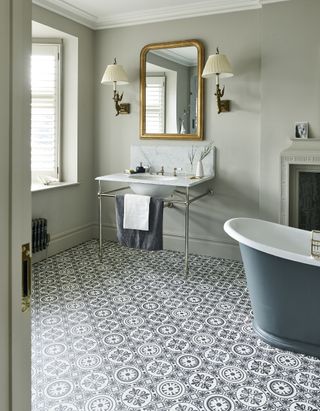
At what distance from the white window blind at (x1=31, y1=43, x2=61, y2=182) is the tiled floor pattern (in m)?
1.36

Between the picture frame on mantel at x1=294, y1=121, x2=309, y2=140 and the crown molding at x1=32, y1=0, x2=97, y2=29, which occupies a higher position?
the crown molding at x1=32, y1=0, x2=97, y2=29

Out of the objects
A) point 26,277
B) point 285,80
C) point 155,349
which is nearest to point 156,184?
point 285,80

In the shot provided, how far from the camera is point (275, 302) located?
104 inches

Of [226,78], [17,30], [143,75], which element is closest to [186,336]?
[17,30]

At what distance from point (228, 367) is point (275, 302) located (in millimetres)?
518

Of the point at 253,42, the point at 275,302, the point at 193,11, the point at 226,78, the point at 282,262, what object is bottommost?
the point at 275,302

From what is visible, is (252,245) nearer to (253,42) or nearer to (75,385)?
(75,385)

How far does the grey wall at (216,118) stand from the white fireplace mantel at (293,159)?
32cm

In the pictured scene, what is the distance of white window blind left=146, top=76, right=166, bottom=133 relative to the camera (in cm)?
468

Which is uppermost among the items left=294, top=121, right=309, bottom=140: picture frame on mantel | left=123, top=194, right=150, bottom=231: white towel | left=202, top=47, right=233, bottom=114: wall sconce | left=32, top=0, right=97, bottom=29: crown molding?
left=32, top=0, right=97, bottom=29: crown molding

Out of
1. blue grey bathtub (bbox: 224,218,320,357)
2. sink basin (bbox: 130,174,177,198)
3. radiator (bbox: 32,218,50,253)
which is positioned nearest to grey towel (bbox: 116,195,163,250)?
sink basin (bbox: 130,174,177,198)

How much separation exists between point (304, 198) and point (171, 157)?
1.52 metres

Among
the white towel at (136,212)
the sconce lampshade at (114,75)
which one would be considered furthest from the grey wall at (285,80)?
the sconce lampshade at (114,75)

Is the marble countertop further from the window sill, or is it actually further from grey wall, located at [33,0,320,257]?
the window sill
